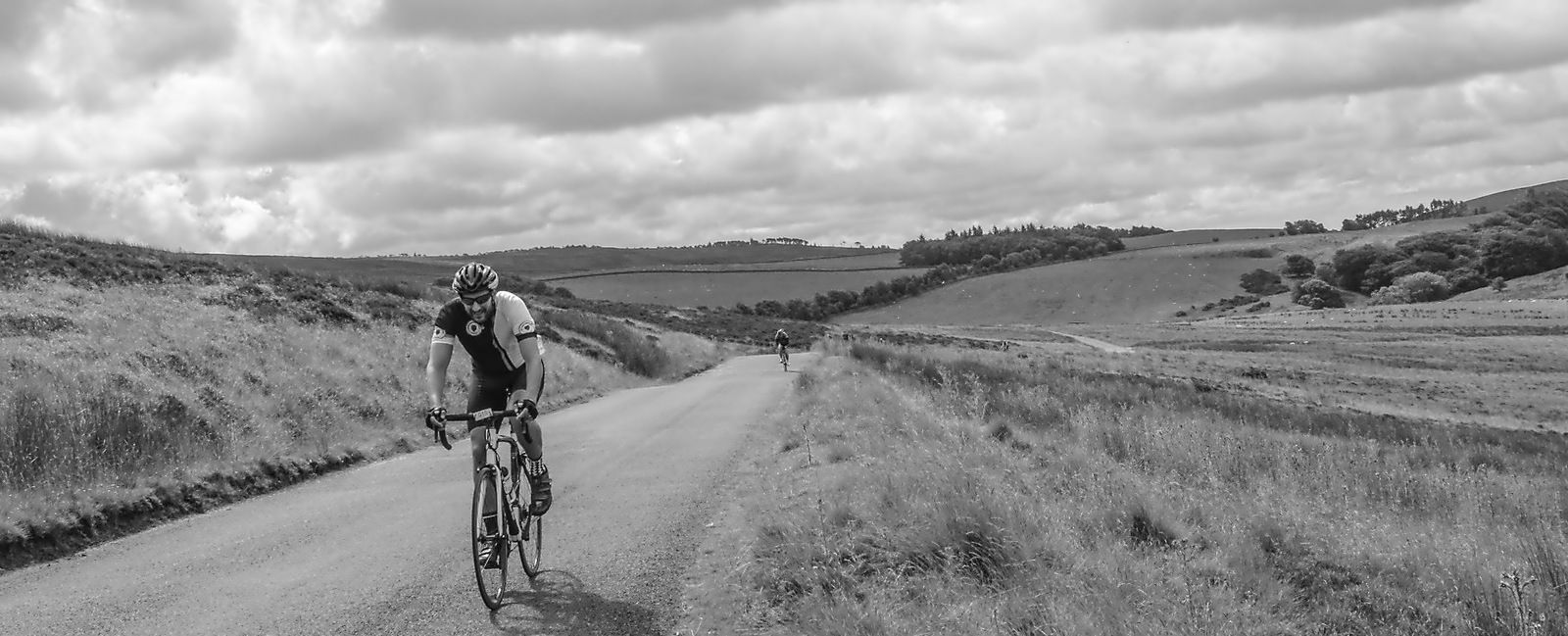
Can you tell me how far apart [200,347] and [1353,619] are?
1831cm

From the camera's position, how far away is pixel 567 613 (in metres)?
6.50

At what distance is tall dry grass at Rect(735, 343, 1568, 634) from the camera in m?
5.70

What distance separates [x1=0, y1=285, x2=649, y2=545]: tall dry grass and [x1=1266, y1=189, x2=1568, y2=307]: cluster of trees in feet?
406

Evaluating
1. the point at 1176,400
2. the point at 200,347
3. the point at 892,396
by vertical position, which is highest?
the point at 200,347

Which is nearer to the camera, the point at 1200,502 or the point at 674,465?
the point at 1200,502

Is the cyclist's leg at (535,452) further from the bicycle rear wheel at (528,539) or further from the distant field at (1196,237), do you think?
the distant field at (1196,237)

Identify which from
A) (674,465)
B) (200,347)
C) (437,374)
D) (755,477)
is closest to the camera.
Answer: (437,374)

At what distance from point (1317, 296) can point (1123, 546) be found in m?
132

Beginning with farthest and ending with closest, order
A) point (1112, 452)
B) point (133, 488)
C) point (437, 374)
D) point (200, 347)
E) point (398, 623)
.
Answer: point (200, 347) < point (1112, 452) < point (133, 488) < point (437, 374) < point (398, 623)

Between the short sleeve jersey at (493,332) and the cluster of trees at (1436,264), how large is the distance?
432 ft

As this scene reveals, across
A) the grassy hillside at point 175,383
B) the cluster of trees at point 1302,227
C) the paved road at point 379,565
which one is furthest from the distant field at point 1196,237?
the paved road at point 379,565

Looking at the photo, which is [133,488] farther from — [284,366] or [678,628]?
[284,366]

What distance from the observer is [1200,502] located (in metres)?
8.74

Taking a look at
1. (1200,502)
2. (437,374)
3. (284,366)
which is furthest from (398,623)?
(284,366)
